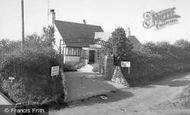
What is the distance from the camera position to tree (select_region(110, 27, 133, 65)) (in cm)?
1989

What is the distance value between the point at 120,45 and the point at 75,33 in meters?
13.2

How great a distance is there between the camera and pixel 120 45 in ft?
65.2

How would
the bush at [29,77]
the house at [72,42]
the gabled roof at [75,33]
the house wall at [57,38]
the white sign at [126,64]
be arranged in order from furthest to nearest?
1. the house wall at [57,38]
2. the gabled roof at [75,33]
3. the house at [72,42]
4. the white sign at [126,64]
5. the bush at [29,77]

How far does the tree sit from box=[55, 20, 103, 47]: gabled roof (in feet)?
33.4

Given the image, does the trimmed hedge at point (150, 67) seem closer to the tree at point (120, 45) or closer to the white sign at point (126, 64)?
the white sign at point (126, 64)

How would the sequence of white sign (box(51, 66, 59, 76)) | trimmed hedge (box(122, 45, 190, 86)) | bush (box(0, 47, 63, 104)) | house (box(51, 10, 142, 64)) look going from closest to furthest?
bush (box(0, 47, 63, 104)) < white sign (box(51, 66, 59, 76)) < trimmed hedge (box(122, 45, 190, 86)) < house (box(51, 10, 142, 64))

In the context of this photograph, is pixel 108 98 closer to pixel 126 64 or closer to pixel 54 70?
pixel 54 70

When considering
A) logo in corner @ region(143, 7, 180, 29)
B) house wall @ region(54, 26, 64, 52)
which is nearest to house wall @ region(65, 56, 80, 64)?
house wall @ region(54, 26, 64, 52)

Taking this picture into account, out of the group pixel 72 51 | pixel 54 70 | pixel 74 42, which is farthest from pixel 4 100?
pixel 74 42

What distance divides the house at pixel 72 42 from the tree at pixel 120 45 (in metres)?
7.50

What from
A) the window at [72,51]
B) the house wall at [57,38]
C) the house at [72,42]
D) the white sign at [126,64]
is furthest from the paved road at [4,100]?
the house wall at [57,38]

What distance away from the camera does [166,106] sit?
12797 millimetres

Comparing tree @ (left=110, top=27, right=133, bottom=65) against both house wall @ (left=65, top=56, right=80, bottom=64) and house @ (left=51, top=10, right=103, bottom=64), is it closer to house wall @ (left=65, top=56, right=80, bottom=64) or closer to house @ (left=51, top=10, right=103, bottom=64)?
house @ (left=51, top=10, right=103, bottom=64)

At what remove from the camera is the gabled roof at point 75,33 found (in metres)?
29.3
